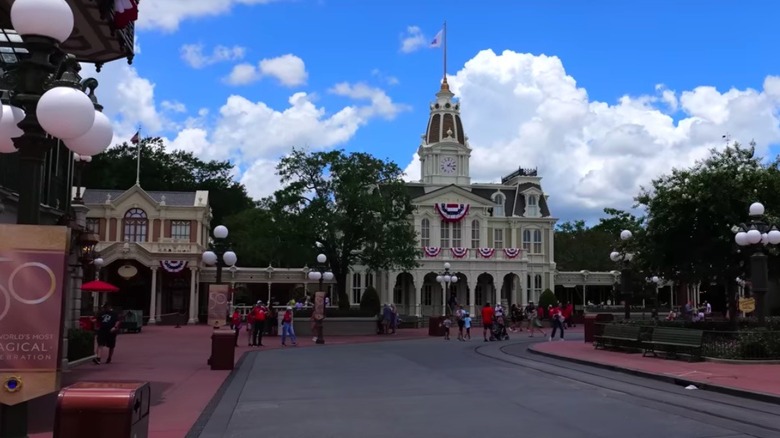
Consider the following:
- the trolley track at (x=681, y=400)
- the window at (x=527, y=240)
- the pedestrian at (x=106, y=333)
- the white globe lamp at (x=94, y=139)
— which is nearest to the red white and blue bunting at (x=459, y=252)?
the window at (x=527, y=240)

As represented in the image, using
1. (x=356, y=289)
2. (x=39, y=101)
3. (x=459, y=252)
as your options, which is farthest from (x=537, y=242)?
(x=39, y=101)

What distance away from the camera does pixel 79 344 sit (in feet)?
60.5

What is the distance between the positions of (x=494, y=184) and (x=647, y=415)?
5367 centimetres

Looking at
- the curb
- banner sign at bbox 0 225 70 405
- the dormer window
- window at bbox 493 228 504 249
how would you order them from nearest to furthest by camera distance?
banner sign at bbox 0 225 70 405 < the curb < window at bbox 493 228 504 249 < the dormer window

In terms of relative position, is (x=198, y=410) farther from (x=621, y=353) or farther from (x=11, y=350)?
(x=621, y=353)

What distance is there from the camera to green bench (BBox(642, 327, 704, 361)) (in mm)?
19203

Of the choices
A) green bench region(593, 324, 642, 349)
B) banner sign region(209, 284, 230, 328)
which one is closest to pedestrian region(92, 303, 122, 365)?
banner sign region(209, 284, 230, 328)

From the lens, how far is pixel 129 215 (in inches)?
1967

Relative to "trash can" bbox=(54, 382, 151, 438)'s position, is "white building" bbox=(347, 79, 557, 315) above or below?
above

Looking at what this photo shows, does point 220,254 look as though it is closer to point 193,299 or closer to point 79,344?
point 79,344

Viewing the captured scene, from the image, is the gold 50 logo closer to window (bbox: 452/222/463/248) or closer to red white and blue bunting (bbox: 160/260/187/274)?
red white and blue bunting (bbox: 160/260/187/274)

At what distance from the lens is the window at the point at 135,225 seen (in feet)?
164

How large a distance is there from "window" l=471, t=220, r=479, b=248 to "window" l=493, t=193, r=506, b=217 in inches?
109

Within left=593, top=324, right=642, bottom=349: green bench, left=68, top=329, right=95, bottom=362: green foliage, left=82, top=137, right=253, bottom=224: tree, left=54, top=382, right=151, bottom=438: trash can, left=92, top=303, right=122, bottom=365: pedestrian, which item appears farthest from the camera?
left=82, top=137, right=253, bottom=224: tree
